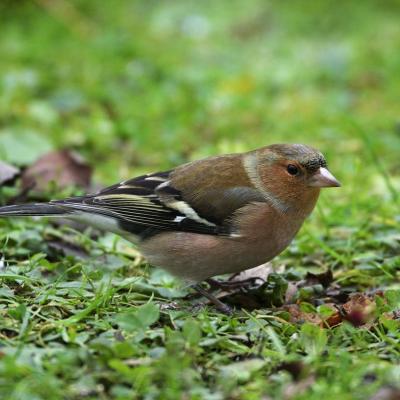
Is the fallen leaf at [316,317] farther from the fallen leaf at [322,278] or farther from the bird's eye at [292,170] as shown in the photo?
the bird's eye at [292,170]

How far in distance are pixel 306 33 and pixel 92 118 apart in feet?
12.6

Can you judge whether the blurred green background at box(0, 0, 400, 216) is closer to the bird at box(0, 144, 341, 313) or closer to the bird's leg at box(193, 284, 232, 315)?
the bird at box(0, 144, 341, 313)

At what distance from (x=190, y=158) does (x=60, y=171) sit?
1.24 metres

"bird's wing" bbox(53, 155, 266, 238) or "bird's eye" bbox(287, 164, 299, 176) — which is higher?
"bird's eye" bbox(287, 164, 299, 176)

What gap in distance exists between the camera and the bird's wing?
432 centimetres

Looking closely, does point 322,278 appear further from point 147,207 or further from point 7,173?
point 7,173

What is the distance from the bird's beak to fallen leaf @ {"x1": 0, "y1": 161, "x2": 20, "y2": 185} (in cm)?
197

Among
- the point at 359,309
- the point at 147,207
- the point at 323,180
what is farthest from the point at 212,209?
the point at 359,309

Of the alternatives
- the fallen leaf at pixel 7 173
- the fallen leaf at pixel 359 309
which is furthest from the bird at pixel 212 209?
the fallen leaf at pixel 7 173

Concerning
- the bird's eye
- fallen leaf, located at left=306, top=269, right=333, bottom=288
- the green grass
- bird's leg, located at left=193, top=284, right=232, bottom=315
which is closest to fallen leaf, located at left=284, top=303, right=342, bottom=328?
the green grass

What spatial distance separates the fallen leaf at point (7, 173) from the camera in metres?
5.19

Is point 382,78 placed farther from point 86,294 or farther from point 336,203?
point 86,294

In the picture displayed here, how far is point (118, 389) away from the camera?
113 inches

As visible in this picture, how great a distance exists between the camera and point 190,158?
6.51 metres
